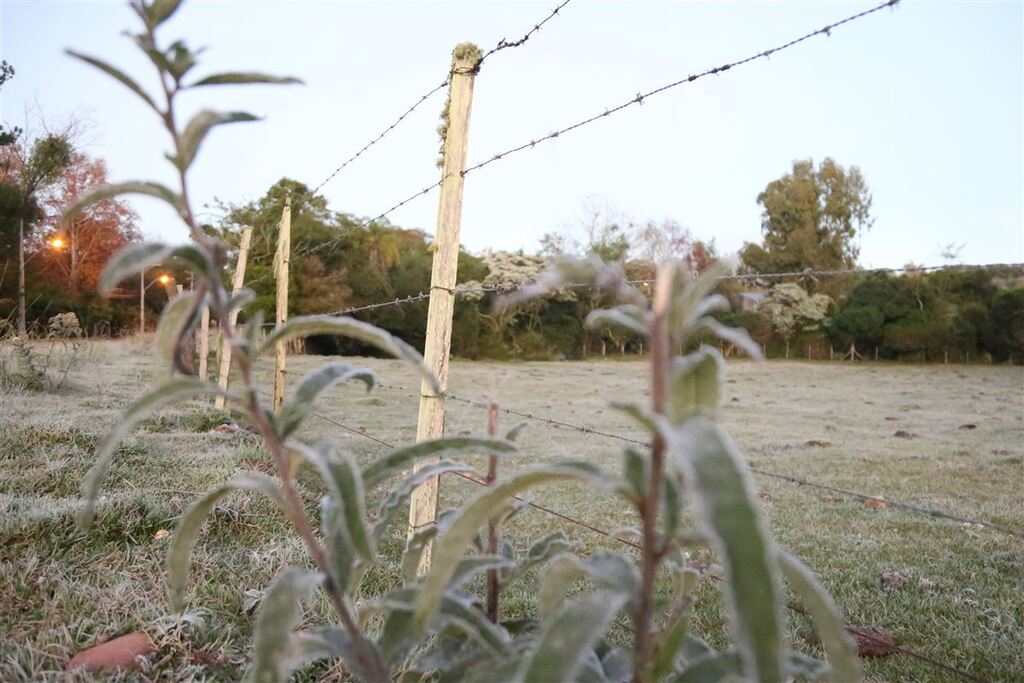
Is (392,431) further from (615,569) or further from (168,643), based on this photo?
(615,569)

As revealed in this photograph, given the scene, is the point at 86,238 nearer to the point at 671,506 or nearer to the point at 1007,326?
the point at 671,506

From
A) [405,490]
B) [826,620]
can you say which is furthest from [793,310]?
[826,620]

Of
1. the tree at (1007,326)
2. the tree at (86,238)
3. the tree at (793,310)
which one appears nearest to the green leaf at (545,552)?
the tree at (86,238)

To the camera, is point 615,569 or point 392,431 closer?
point 615,569

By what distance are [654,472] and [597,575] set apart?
0.36 ft

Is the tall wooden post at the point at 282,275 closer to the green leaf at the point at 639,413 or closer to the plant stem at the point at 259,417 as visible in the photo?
the plant stem at the point at 259,417

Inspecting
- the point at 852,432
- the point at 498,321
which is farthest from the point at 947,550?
the point at 498,321

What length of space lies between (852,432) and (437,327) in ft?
23.4

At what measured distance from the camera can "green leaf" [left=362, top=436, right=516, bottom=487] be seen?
30.2 inches

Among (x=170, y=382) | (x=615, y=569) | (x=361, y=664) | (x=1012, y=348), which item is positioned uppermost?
(x=1012, y=348)

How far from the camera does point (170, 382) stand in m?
0.66

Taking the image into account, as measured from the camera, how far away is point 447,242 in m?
2.38

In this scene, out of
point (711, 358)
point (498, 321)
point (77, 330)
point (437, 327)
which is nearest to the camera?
point (711, 358)

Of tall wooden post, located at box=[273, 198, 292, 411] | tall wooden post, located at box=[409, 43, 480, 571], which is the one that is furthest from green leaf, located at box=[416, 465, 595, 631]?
tall wooden post, located at box=[273, 198, 292, 411]
